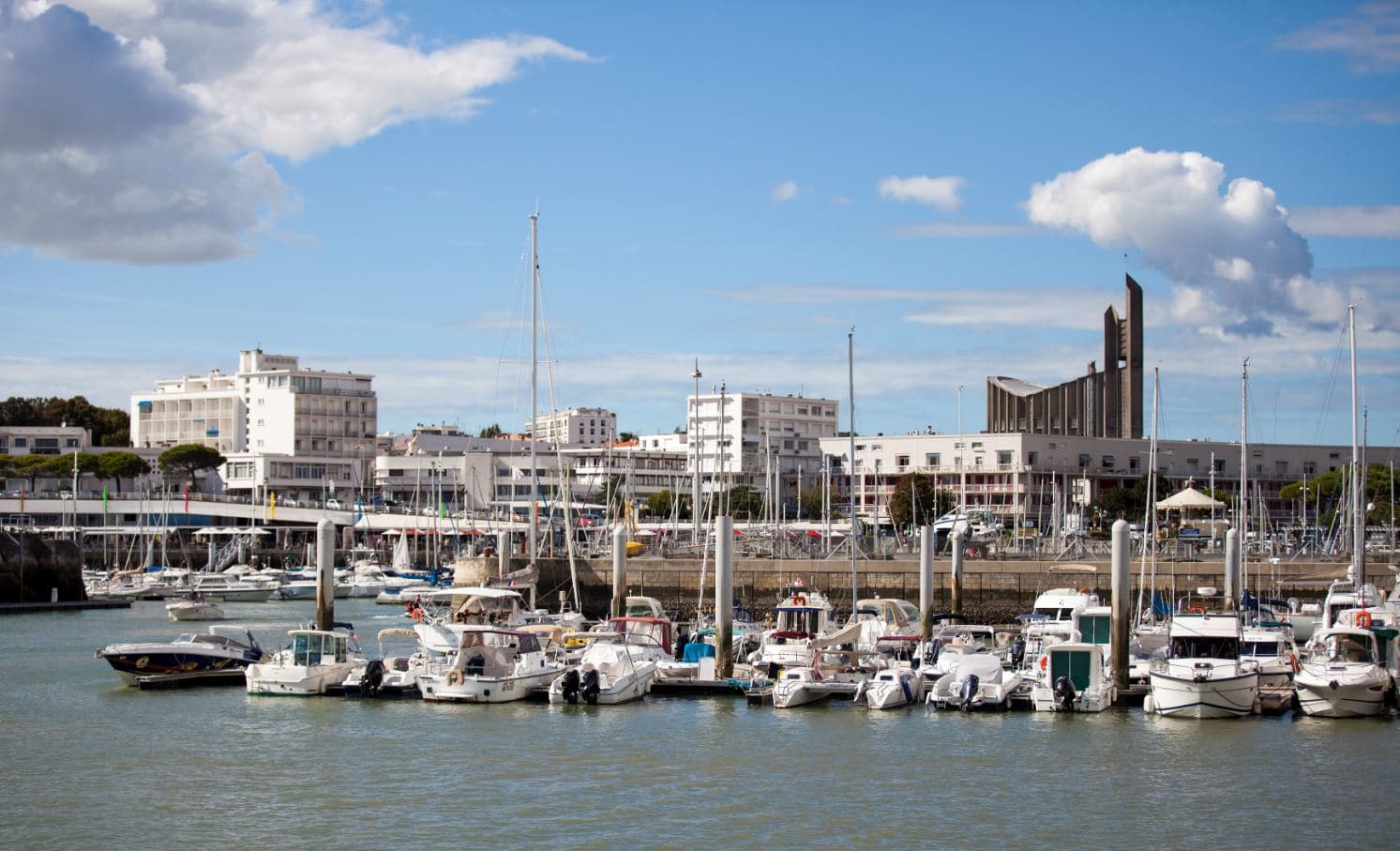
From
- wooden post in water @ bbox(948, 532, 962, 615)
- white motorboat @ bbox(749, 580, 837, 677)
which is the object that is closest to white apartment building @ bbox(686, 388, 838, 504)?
wooden post in water @ bbox(948, 532, 962, 615)

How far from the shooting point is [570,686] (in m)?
39.8

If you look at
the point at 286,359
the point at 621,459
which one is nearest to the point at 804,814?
the point at 621,459

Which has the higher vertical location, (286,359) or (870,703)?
(286,359)

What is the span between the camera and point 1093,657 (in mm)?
38094

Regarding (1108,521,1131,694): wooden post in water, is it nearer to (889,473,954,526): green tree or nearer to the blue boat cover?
the blue boat cover

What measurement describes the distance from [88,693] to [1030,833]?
2753 centimetres

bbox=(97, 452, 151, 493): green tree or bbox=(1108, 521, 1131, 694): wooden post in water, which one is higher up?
bbox=(97, 452, 151, 493): green tree

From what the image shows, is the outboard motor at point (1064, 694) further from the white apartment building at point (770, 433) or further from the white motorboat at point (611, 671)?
the white apartment building at point (770, 433)

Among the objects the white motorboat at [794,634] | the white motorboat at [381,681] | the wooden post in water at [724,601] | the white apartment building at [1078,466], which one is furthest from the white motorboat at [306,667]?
the white apartment building at [1078,466]

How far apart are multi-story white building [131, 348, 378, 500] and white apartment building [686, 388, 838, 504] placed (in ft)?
115

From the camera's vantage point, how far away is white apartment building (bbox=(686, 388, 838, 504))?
6796 inches

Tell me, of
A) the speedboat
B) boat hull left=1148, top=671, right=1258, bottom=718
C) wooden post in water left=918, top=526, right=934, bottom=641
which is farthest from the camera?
wooden post in water left=918, top=526, right=934, bottom=641

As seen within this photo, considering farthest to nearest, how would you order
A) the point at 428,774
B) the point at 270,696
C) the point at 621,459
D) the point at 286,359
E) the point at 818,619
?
the point at 286,359 < the point at 621,459 < the point at 818,619 < the point at 270,696 < the point at 428,774

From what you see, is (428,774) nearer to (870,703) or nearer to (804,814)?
(804,814)
